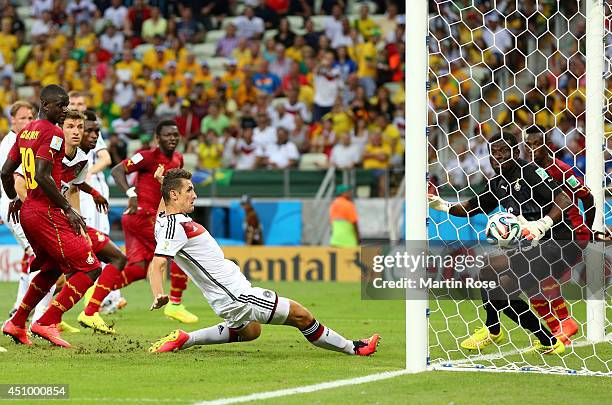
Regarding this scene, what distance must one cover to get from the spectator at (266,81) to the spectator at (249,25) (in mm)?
1508

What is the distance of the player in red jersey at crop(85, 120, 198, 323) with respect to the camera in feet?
37.2

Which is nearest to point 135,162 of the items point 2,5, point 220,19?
point 220,19

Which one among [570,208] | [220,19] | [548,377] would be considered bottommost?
[548,377]

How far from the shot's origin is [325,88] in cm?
2252

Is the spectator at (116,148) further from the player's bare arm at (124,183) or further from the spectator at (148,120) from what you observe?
the player's bare arm at (124,183)

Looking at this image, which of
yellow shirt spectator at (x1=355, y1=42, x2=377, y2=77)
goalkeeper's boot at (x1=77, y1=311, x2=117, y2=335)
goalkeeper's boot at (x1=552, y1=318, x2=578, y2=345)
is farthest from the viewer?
yellow shirt spectator at (x1=355, y1=42, x2=377, y2=77)

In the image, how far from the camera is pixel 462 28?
66.3ft

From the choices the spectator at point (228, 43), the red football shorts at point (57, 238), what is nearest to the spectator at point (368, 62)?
the spectator at point (228, 43)

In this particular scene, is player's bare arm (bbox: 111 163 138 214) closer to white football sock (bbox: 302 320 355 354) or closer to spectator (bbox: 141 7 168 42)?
white football sock (bbox: 302 320 355 354)

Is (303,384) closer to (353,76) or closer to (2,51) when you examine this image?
(353,76)

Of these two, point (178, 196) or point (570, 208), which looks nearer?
point (178, 196)

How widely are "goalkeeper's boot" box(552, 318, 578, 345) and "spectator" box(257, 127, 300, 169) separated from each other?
1155 centimetres

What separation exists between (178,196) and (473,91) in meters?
12.8

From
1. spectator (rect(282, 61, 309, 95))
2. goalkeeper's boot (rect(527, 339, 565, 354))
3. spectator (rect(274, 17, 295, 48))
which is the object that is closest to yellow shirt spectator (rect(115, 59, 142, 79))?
spectator (rect(274, 17, 295, 48))
